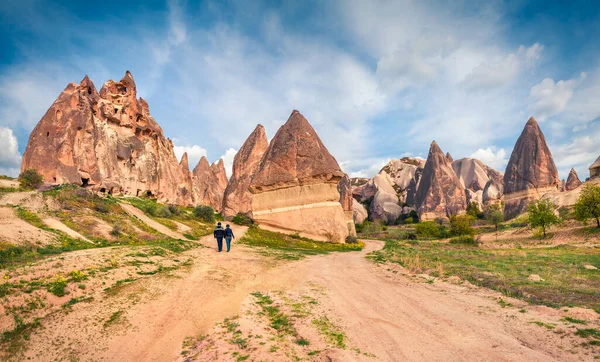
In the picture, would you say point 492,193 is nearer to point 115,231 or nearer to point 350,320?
point 115,231

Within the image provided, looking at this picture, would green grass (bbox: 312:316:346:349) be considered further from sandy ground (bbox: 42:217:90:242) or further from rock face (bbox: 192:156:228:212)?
rock face (bbox: 192:156:228:212)

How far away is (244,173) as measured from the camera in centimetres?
3784

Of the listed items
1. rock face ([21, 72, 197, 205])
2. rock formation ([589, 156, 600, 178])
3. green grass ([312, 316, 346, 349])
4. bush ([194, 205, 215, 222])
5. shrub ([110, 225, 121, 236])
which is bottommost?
green grass ([312, 316, 346, 349])

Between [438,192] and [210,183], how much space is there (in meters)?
51.8

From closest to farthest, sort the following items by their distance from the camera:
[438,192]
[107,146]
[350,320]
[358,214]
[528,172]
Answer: [350,320] → [107,146] → [528,172] → [358,214] → [438,192]

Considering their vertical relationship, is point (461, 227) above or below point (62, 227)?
below

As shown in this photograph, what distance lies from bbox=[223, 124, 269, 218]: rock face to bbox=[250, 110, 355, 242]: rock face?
1004 cm

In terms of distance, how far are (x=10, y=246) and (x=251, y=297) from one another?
7766 mm

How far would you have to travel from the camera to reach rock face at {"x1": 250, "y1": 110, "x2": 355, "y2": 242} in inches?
901

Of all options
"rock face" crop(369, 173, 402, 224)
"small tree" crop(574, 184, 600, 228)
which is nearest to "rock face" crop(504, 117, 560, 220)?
"rock face" crop(369, 173, 402, 224)

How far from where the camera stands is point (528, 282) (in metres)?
8.36

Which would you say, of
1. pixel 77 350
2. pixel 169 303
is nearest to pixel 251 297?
pixel 169 303

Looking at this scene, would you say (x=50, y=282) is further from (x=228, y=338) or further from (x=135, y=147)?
(x=135, y=147)

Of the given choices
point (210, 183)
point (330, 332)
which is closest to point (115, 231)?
point (330, 332)
